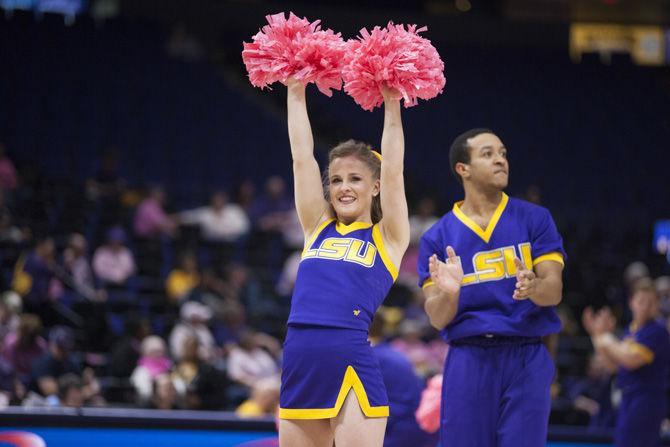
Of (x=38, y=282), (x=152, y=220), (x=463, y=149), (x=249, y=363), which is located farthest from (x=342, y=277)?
(x=152, y=220)

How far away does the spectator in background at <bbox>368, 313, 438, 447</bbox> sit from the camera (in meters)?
5.68

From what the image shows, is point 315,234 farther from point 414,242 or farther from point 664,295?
point 664,295

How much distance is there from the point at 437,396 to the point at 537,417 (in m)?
1.01

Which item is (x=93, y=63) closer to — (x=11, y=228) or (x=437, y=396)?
(x=11, y=228)

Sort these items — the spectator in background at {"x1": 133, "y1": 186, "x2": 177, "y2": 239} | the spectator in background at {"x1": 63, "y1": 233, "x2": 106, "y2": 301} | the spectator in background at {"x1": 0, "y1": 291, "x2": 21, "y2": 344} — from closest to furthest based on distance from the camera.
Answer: the spectator in background at {"x1": 0, "y1": 291, "x2": 21, "y2": 344} < the spectator in background at {"x1": 63, "y1": 233, "x2": 106, "y2": 301} < the spectator in background at {"x1": 133, "y1": 186, "x2": 177, "y2": 239}

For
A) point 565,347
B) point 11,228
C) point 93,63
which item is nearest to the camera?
point 11,228

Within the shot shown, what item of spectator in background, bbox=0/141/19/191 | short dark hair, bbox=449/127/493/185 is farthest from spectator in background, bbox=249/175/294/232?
short dark hair, bbox=449/127/493/185

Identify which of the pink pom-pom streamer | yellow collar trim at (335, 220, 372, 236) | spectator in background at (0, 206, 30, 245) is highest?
spectator in background at (0, 206, 30, 245)

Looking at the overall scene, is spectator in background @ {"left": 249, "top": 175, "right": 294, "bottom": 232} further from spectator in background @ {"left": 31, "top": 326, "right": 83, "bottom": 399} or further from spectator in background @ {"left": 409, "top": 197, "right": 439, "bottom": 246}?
spectator in background @ {"left": 31, "top": 326, "right": 83, "bottom": 399}

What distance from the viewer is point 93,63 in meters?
15.1

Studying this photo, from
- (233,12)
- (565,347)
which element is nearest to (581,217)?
(565,347)

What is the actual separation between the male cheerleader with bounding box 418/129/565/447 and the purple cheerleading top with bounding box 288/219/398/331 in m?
0.58

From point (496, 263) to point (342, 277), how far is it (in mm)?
1074

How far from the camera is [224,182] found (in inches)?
558
